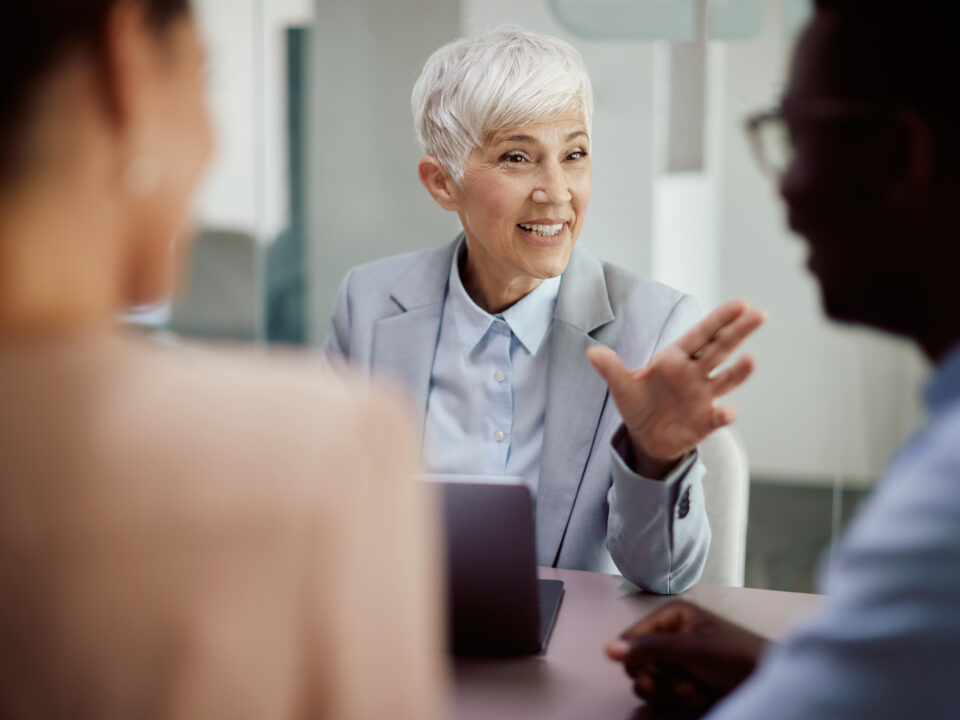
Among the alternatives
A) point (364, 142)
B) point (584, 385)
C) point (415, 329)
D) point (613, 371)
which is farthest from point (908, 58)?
Answer: point (364, 142)

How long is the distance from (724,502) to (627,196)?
1414 mm

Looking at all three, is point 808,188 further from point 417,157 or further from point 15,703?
point 417,157

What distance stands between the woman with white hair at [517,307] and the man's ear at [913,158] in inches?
31.3

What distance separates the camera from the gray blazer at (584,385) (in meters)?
1.35

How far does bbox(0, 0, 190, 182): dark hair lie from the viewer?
491 mm

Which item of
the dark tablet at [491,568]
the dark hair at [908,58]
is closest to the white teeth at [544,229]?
the dark tablet at [491,568]

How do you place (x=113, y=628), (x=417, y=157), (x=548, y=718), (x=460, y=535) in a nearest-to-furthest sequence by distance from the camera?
(x=113, y=628) < (x=548, y=718) < (x=460, y=535) < (x=417, y=157)

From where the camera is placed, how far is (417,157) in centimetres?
328

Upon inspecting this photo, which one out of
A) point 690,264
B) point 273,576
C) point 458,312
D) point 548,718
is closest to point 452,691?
point 548,718

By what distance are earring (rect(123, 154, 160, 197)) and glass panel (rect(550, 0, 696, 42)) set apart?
2510mm

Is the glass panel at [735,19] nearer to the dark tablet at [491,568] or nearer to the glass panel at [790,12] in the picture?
the glass panel at [790,12]

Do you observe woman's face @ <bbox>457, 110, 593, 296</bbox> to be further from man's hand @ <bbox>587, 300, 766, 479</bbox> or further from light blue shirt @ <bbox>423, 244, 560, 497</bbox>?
man's hand @ <bbox>587, 300, 766, 479</bbox>

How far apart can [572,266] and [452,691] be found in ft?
3.03

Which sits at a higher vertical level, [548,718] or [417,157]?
[417,157]
